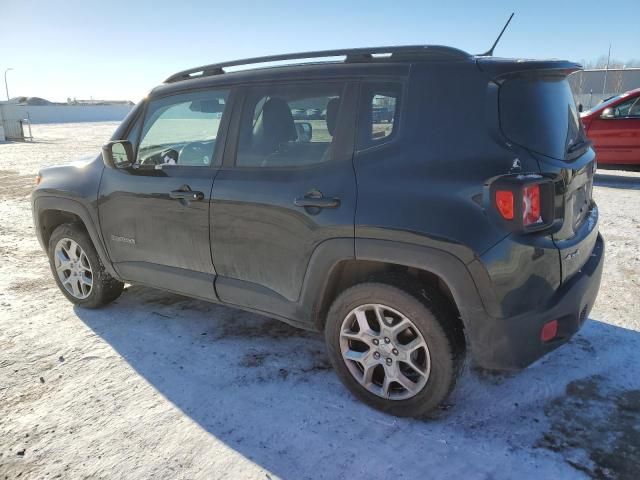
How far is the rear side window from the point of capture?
8.59ft

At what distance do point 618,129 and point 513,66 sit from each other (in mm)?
8781

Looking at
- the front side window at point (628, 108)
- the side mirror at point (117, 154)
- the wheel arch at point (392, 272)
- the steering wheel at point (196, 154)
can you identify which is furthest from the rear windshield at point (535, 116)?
the front side window at point (628, 108)

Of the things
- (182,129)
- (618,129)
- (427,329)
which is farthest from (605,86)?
(427,329)

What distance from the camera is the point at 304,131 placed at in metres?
2.98

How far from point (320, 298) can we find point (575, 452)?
1461mm

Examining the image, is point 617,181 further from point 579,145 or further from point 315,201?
point 315,201

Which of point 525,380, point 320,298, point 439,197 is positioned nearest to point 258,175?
point 320,298

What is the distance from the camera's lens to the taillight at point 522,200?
2.22 m

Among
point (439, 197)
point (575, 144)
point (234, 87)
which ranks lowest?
point (439, 197)

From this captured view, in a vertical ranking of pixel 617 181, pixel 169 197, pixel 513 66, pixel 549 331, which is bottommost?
pixel 617 181

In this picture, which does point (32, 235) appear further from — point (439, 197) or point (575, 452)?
point (575, 452)

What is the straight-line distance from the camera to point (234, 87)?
3.23m

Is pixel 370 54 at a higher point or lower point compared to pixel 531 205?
higher

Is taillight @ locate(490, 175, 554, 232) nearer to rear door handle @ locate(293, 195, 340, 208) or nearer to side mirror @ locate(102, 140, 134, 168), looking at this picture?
rear door handle @ locate(293, 195, 340, 208)
